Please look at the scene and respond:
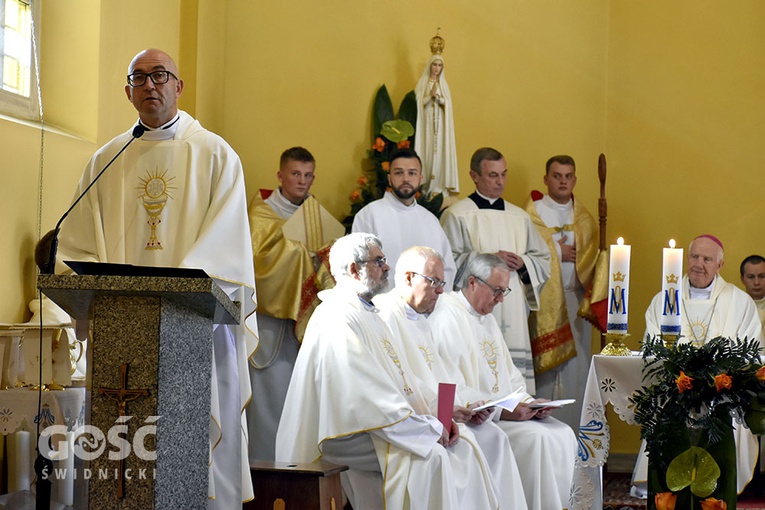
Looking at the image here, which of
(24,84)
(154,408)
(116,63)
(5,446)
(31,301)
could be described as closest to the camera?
(154,408)

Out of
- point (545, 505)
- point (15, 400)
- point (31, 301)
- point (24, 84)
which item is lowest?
point (545, 505)

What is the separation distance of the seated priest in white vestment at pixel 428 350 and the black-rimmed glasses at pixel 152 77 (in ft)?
6.68

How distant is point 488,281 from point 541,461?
1.16m

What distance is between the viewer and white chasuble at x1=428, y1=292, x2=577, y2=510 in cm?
625

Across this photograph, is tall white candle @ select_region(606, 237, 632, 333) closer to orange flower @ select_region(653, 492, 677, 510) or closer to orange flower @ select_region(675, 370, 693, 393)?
orange flower @ select_region(675, 370, 693, 393)

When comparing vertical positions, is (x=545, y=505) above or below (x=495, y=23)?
below

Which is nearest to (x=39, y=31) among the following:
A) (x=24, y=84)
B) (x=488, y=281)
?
(x=24, y=84)

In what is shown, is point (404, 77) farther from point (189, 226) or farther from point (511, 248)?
point (189, 226)

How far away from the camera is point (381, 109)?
9.09m

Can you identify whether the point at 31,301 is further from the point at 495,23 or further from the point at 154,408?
the point at 495,23

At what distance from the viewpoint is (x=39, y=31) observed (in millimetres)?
6719

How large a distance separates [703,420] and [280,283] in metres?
3.82

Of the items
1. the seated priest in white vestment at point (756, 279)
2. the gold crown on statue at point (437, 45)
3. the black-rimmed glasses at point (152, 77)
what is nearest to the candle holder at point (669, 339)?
the black-rimmed glasses at point (152, 77)

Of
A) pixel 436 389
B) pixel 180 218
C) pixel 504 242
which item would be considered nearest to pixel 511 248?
pixel 504 242
